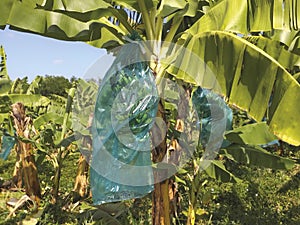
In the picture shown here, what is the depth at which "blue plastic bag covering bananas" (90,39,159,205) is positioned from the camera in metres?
2.28

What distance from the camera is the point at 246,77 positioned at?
5.94 ft

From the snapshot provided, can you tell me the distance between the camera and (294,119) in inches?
64.8

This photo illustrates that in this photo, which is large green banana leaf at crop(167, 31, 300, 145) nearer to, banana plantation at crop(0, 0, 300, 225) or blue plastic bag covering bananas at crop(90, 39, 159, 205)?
banana plantation at crop(0, 0, 300, 225)

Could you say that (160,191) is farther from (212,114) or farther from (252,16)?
(252,16)

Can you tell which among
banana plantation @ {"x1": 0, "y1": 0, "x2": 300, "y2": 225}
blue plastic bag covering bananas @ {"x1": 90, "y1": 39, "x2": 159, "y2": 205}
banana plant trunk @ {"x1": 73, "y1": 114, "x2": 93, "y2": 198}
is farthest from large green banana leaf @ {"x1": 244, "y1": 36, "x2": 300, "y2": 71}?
banana plant trunk @ {"x1": 73, "y1": 114, "x2": 93, "y2": 198}

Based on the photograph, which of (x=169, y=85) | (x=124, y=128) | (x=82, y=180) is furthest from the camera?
(x=82, y=180)

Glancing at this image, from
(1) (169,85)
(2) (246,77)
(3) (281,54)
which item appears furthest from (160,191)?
(3) (281,54)

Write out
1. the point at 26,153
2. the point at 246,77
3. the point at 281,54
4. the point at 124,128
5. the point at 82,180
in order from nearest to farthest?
the point at 246,77, the point at 281,54, the point at 124,128, the point at 26,153, the point at 82,180

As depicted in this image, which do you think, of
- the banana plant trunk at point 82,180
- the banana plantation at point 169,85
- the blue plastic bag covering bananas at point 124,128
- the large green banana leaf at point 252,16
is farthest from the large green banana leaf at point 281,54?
the banana plant trunk at point 82,180

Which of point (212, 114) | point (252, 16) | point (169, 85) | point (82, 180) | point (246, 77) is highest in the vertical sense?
point (252, 16)

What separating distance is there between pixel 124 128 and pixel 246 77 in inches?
35.5

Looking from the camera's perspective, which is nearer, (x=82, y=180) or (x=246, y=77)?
(x=246, y=77)

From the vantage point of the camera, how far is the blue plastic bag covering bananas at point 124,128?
89.8 inches

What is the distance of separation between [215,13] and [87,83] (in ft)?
3.91
